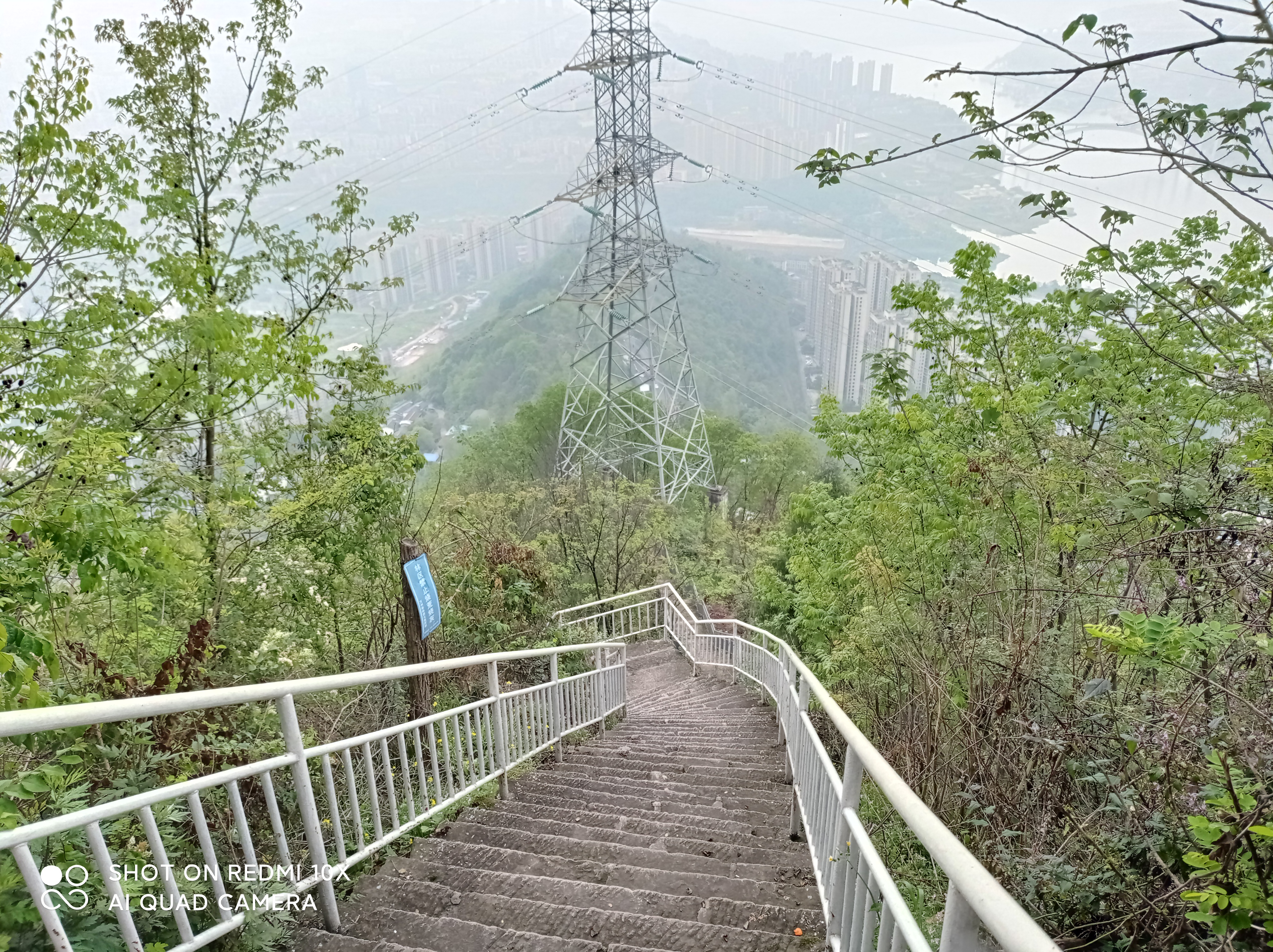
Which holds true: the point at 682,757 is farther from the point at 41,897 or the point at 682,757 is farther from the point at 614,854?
the point at 41,897

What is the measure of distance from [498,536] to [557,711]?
638 centimetres

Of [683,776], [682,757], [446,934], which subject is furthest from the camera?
[682,757]

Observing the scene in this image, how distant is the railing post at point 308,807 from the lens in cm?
240

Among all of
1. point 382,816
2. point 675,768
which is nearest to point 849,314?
point 675,768

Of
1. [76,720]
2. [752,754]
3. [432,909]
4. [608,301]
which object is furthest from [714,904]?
[608,301]

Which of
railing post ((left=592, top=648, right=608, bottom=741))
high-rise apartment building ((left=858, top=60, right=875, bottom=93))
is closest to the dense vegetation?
railing post ((left=592, top=648, right=608, bottom=741))

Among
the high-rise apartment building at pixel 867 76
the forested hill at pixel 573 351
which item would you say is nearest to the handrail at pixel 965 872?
the forested hill at pixel 573 351

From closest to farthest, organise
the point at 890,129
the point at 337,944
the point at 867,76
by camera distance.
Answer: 1. the point at 337,944
2. the point at 890,129
3. the point at 867,76

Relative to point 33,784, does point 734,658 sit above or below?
below

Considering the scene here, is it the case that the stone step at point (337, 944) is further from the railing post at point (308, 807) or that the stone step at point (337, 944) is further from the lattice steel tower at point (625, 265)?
the lattice steel tower at point (625, 265)

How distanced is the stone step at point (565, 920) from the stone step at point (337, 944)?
23cm

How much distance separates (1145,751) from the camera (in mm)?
2477

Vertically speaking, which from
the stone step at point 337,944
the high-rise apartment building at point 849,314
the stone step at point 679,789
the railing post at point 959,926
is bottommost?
the stone step at point 679,789

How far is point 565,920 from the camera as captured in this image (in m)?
2.60
